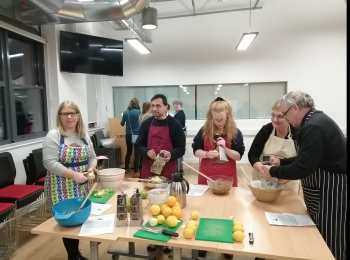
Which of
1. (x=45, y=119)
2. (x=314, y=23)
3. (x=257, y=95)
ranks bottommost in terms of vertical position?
(x=45, y=119)

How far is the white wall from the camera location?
5.56 meters

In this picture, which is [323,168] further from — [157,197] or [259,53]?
[259,53]

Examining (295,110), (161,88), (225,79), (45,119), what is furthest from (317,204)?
(161,88)

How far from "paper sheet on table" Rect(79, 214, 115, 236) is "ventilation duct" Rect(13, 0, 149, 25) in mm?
2748

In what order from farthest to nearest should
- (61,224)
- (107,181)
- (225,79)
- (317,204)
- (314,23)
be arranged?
(225,79) < (314,23) < (107,181) < (317,204) < (61,224)

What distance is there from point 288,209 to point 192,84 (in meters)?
4.86

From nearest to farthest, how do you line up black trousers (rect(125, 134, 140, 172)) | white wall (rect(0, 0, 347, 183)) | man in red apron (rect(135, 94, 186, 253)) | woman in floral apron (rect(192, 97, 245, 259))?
woman in floral apron (rect(192, 97, 245, 259)) < man in red apron (rect(135, 94, 186, 253)) < black trousers (rect(125, 134, 140, 172)) < white wall (rect(0, 0, 347, 183))

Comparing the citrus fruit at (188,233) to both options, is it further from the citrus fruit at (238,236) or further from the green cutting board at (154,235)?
the citrus fruit at (238,236)

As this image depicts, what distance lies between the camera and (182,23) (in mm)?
5980

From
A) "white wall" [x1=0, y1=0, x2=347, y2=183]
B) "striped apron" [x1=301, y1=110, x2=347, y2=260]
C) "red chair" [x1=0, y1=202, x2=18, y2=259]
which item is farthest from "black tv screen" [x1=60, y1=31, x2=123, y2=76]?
"striped apron" [x1=301, y1=110, x2=347, y2=260]

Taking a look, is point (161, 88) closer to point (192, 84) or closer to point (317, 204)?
point (192, 84)

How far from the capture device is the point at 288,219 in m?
1.40

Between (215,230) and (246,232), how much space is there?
159 millimetres

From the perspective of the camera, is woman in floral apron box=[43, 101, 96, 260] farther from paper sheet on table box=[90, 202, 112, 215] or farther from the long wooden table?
the long wooden table
